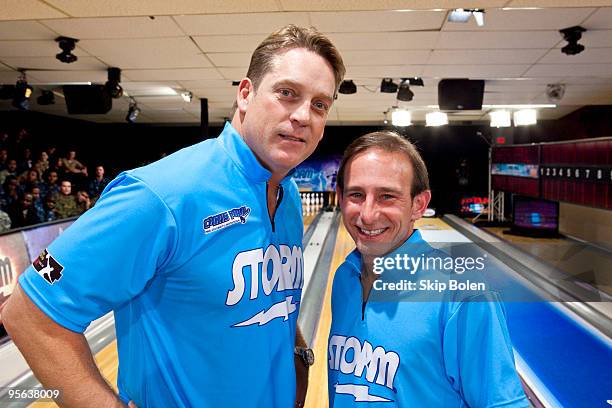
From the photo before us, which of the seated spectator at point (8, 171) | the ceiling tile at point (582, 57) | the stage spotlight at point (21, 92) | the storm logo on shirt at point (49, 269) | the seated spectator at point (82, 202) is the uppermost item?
the ceiling tile at point (582, 57)

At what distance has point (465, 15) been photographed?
3.53m

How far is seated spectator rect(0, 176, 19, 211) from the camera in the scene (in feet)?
17.4

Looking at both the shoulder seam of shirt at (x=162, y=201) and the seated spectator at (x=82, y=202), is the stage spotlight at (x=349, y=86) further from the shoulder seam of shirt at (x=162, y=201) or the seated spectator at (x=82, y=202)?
the shoulder seam of shirt at (x=162, y=201)

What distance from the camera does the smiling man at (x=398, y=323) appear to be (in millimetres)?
1063

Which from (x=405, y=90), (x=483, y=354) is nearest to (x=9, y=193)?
(x=405, y=90)

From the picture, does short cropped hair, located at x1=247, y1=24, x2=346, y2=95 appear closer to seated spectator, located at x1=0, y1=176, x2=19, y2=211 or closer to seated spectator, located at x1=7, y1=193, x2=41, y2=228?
seated spectator, located at x1=7, y1=193, x2=41, y2=228

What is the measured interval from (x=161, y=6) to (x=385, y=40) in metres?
2.13

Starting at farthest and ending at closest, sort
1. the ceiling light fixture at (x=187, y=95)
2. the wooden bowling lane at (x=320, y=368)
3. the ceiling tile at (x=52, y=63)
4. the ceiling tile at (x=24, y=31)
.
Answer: the ceiling light fixture at (x=187, y=95)
the ceiling tile at (x=52, y=63)
the ceiling tile at (x=24, y=31)
the wooden bowling lane at (x=320, y=368)

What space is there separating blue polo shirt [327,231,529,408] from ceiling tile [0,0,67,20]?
9.30 ft

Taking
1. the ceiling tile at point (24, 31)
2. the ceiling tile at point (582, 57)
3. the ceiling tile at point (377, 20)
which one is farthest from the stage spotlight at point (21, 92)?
the ceiling tile at point (582, 57)

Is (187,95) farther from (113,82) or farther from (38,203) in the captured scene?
(38,203)

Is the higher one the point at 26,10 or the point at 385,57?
the point at 385,57

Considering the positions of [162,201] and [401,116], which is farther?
[401,116]

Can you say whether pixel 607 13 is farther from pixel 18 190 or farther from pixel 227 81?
pixel 18 190
